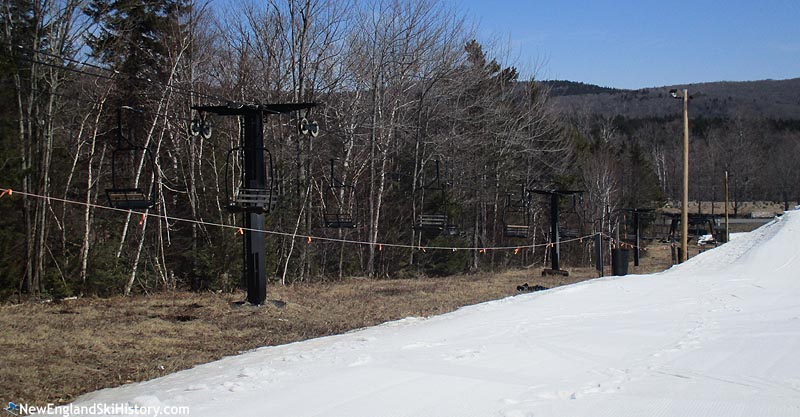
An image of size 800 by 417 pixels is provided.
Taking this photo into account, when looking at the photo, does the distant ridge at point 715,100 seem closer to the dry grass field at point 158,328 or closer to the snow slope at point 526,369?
the dry grass field at point 158,328

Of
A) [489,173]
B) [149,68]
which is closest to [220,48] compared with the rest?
[149,68]

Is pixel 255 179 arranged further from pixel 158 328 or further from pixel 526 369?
pixel 526 369

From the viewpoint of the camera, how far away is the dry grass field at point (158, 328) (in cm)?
841

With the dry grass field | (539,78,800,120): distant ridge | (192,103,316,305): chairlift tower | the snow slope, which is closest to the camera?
the snow slope

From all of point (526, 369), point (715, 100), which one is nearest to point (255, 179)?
point (526, 369)

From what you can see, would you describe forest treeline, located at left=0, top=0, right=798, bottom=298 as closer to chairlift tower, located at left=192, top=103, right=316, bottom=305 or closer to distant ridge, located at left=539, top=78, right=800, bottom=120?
chairlift tower, located at left=192, top=103, right=316, bottom=305

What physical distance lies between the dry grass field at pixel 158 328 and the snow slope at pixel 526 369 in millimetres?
782

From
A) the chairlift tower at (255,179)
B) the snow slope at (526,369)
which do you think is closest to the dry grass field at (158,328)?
the chairlift tower at (255,179)

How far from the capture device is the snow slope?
6.14 metres

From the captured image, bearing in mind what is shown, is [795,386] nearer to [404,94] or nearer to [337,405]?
[337,405]

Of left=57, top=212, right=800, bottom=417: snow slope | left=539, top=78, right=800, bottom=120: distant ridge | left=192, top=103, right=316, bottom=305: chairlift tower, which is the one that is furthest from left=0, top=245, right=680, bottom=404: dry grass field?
left=539, top=78, right=800, bottom=120: distant ridge

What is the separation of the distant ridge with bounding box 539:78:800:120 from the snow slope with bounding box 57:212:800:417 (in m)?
134

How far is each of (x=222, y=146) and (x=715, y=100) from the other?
560 ft

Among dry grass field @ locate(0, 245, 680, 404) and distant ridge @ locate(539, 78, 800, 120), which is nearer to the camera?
dry grass field @ locate(0, 245, 680, 404)
